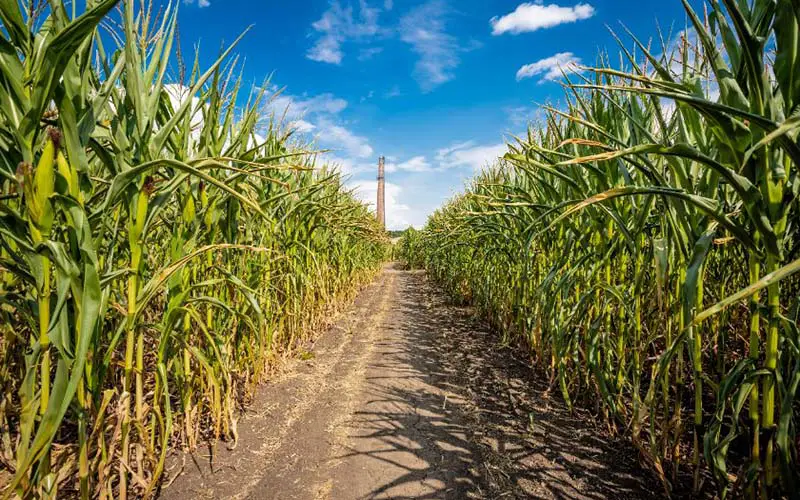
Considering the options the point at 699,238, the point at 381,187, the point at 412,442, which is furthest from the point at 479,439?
the point at 381,187

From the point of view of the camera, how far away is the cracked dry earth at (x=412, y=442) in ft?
5.14

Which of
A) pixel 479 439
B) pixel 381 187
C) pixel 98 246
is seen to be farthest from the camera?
pixel 381 187

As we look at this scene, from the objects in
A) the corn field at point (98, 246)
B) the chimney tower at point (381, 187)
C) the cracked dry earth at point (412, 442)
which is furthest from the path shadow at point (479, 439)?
the chimney tower at point (381, 187)

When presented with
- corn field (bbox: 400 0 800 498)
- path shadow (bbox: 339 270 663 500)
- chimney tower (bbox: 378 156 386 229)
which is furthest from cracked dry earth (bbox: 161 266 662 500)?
chimney tower (bbox: 378 156 386 229)

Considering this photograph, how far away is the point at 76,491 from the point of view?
4.63 feet

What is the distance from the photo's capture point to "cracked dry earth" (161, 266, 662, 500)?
1.57 metres

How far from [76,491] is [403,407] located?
1.51m

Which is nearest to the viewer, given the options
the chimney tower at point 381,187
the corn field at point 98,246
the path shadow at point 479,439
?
the corn field at point 98,246

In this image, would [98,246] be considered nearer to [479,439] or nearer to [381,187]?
[479,439]

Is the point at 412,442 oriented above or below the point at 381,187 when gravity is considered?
below

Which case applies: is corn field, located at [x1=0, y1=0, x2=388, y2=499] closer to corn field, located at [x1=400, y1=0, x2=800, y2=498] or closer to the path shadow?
the path shadow

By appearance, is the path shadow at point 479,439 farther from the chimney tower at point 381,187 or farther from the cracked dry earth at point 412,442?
the chimney tower at point 381,187

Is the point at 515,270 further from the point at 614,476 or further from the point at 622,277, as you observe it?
the point at 614,476

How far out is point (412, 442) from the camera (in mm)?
1927
